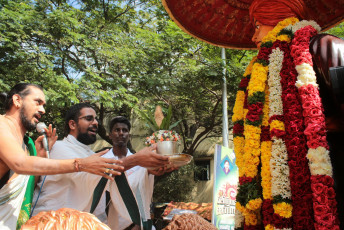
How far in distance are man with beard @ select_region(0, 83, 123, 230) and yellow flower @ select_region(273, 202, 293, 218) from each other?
1.49 metres

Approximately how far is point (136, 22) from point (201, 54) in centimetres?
330

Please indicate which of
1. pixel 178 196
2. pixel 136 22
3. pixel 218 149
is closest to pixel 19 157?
pixel 218 149

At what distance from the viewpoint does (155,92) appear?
11.2 metres

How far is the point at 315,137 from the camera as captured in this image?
1858 mm

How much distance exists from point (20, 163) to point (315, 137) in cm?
227

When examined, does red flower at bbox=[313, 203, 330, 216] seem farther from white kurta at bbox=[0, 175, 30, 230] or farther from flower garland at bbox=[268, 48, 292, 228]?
white kurta at bbox=[0, 175, 30, 230]

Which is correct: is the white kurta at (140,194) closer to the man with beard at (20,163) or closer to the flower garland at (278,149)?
the man with beard at (20,163)

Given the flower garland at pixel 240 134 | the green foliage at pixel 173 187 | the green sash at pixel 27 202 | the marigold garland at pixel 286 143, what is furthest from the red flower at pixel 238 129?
the green foliage at pixel 173 187

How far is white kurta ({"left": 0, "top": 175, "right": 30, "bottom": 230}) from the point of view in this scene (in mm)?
2615

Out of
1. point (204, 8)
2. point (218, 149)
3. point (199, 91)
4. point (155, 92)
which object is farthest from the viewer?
point (199, 91)

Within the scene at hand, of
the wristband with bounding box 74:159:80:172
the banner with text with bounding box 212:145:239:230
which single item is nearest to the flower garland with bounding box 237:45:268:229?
the wristband with bounding box 74:159:80:172

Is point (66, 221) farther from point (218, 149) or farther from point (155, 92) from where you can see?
point (155, 92)

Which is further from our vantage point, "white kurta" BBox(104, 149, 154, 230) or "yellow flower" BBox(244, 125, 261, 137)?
"white kurta" BBox(104, 149, 154, 230)

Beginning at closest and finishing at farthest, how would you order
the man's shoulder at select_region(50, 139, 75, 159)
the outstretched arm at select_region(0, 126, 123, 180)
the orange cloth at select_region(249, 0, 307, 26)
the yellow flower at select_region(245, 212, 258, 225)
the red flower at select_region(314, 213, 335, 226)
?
the red flower at select_region(314, 213, 335, 226) < the yellow flower at select_region(245, 212, 258, 225) < the orange cloth at select_region(249, 0, 307, 26) < the outstretched arm at select_region(0, 126, 123, 180) < the man's shoulder at select_region(50, 139, 75, 159)
